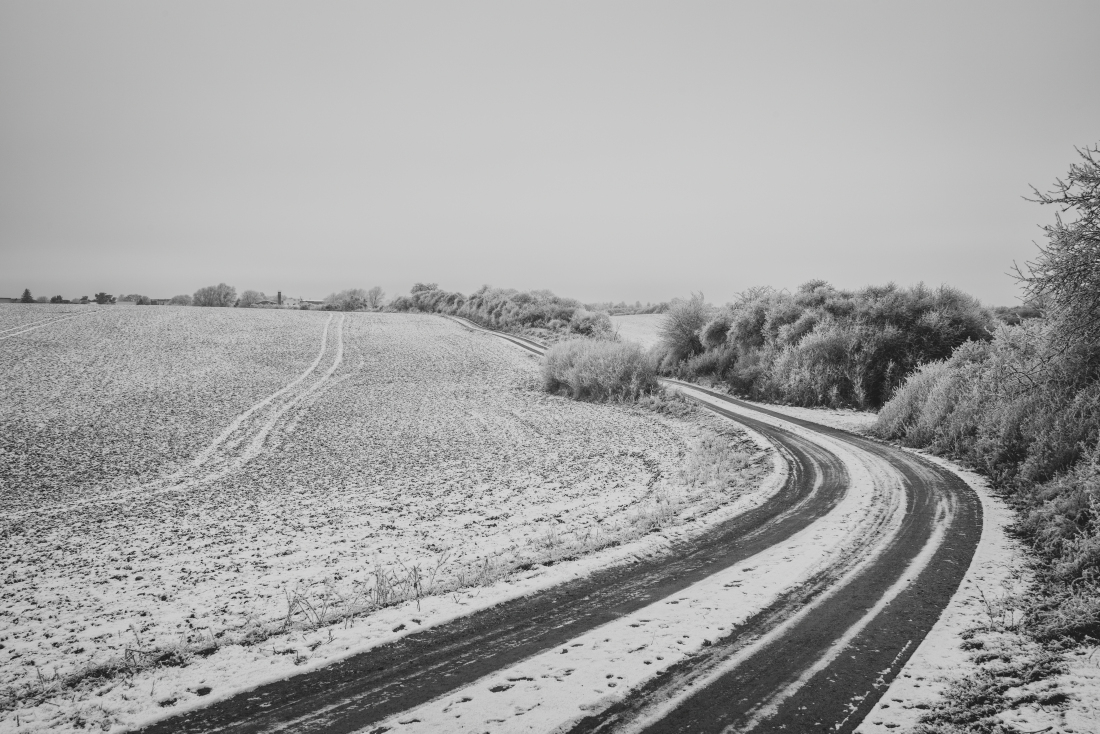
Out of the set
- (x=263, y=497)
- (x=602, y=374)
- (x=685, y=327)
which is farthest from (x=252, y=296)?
(x=263, y=497)

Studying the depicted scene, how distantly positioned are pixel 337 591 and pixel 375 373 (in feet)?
49.1

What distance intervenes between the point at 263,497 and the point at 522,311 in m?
28.6

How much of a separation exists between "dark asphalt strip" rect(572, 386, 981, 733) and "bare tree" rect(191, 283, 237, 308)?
202 ft

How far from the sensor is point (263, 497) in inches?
279

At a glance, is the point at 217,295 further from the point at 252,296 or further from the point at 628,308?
the point at 628,308

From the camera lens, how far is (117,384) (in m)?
14.5

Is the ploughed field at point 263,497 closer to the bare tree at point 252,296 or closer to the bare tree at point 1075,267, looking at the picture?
the bare tree at point 1075,267

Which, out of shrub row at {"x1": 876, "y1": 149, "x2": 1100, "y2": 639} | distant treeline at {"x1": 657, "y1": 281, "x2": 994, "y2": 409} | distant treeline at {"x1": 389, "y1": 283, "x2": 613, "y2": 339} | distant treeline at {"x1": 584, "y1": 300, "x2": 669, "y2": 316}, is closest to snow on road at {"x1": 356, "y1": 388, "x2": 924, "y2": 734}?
shrub row at {"x1": 876, "y1": 149, "x2": 1100, "y2": 639}

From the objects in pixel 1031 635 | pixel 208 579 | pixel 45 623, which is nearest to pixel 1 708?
pixel 45 623

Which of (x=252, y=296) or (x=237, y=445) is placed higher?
(x=252, y=296)

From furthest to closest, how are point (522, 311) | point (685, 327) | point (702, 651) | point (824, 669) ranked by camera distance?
point (522, 311) < point (685, 327) < point (702, 651) < point (824, 669)

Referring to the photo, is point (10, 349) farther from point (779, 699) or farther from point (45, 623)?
point (779, 699)

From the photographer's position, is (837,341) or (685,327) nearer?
(837,341)

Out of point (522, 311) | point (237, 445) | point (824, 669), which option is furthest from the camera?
point (522, 311)
